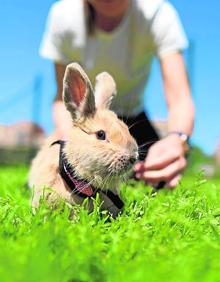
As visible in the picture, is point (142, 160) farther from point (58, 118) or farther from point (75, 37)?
point (75, 37)

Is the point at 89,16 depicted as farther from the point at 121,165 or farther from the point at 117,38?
the point at 121,165

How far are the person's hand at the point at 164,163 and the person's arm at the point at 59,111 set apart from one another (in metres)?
0.80

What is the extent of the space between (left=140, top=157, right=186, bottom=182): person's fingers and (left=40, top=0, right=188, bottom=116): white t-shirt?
3.94 feet

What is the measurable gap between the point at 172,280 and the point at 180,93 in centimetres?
363

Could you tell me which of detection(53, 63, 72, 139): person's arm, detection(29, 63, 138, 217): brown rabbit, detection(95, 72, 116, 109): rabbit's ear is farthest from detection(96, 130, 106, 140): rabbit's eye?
detection(53, 63, 72, 139): person's arm

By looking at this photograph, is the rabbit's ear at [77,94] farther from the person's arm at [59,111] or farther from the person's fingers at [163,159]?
the person's arm at [59,111]

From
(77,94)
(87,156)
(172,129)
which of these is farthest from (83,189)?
(172,129)

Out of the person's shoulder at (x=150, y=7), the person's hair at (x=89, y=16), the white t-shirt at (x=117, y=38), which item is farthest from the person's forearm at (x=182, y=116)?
the person's hair at (x=89, y=16)

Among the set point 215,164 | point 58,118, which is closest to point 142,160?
point 58,118

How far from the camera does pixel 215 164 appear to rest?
16.2 m

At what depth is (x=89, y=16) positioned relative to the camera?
5125mm

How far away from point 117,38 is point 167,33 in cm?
48

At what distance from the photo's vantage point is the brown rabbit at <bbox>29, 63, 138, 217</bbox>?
299 cm

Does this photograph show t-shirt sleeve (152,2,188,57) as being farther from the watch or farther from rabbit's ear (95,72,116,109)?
rabbit's ear (95,72,116,109)
